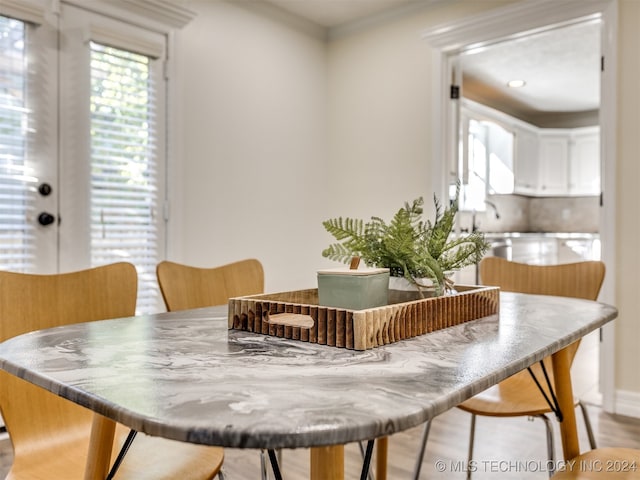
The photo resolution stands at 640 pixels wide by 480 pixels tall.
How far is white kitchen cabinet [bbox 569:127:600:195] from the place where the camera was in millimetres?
6527

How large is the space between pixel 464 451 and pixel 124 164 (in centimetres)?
217

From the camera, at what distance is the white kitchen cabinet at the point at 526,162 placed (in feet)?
20.6

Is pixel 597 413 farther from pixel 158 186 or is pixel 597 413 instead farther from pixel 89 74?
pixel 89 74

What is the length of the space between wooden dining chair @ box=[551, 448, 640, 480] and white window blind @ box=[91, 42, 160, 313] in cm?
230

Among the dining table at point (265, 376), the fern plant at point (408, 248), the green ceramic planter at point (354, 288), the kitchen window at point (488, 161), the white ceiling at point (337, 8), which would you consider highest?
the white ceiling at point (337, 8)

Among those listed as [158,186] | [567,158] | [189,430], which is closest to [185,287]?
[189,430]

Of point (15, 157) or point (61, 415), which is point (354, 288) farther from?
point (15, 157)

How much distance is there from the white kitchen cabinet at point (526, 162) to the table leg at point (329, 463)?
20.0 feet

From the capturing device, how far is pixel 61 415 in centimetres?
128

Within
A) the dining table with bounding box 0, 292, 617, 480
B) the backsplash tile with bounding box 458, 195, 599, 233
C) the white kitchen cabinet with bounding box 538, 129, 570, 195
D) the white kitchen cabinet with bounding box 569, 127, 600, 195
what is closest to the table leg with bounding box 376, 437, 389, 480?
the dining table with bounding box 0, 292, 617, 480

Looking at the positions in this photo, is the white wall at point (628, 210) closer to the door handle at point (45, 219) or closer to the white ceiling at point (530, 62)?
the white ceiling at point (530, 62)

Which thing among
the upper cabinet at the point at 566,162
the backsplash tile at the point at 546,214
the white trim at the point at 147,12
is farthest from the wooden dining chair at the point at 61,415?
the upper cabinet at the point at 566,162

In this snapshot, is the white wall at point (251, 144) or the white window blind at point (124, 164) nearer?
the white window blind at point (124, 164)

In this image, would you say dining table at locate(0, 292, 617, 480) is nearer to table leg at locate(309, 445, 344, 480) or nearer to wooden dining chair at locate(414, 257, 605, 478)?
table leg at locate(309, 445, 344, 480)
